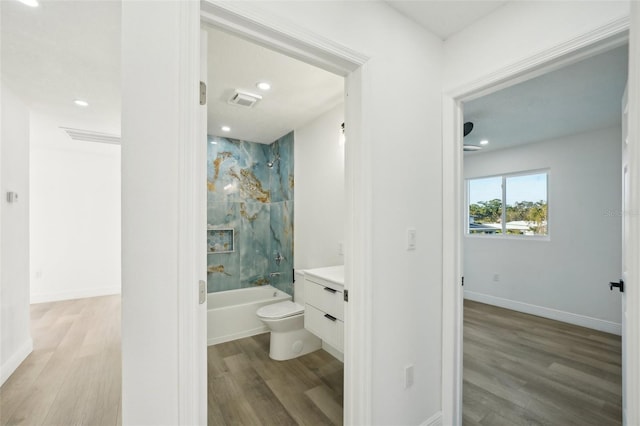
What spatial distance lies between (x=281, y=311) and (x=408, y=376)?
1589mm

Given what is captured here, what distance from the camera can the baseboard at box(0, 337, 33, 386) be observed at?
7.91 feet

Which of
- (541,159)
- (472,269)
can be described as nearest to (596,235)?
(541,159)

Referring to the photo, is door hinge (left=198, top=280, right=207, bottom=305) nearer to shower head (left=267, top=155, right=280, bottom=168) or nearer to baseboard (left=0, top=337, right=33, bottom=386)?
baseboard (left=0, top=337, right=33, bottom=386)

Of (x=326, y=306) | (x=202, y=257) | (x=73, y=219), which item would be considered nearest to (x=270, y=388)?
(x=326, y=306)

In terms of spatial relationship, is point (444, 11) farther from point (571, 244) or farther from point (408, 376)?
point (571, 244)

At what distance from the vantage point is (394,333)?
1559 mm

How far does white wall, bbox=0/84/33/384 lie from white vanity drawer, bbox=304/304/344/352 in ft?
8.32

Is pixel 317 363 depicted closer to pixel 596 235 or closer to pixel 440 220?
pixel 440 220

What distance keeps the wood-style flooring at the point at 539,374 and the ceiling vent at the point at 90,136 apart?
4.98 metres

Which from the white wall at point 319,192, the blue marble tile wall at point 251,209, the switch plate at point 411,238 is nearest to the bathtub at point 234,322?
the blue marble tile wall at point 251,209

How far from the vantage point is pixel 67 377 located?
248cm

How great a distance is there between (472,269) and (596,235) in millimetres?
1671

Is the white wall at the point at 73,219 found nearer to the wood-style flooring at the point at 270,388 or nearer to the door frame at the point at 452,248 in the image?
the wood-style flooring at the point at 270,388

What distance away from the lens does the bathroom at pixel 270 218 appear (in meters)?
2.17
